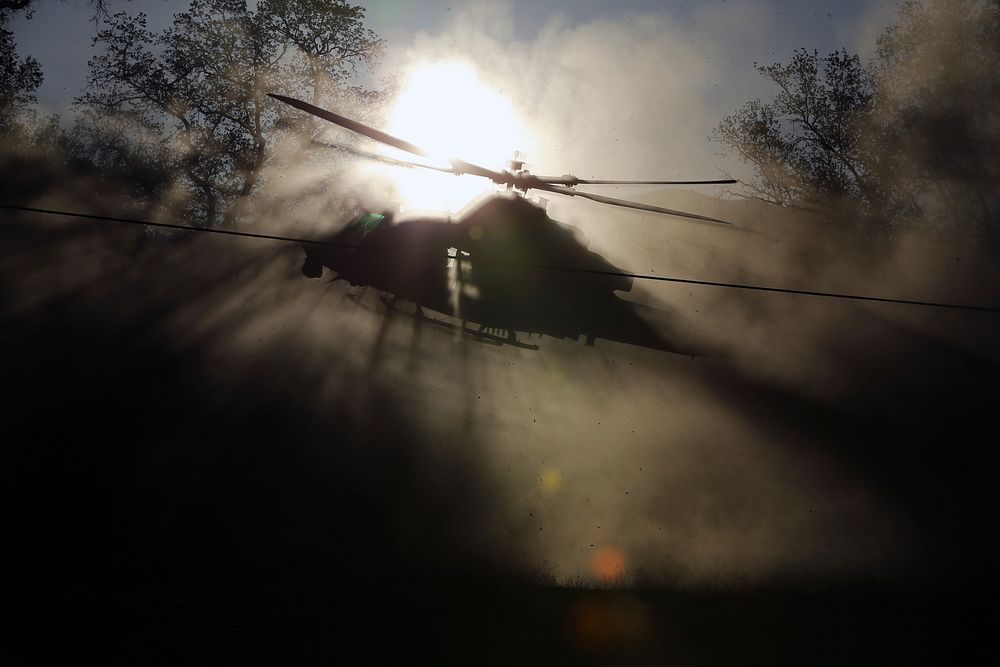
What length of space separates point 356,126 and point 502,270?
166 inches

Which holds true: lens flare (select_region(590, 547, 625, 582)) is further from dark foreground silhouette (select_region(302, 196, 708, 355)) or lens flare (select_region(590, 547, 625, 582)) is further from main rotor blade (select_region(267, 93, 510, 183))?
main rotor blade (select_region(267, 93, 510, 183))

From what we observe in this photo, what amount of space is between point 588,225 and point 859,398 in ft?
23.3

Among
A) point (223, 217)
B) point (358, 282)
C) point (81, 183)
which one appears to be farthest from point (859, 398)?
point (81, 183)

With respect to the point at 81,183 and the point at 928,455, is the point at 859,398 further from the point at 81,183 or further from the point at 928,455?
the point at 81,183

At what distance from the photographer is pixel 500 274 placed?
36.7 feet

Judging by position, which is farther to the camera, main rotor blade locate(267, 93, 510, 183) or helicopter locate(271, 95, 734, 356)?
helicopter locate(271, 95, 734, 356)

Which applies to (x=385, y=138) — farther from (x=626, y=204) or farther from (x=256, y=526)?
(x=256, y=526)

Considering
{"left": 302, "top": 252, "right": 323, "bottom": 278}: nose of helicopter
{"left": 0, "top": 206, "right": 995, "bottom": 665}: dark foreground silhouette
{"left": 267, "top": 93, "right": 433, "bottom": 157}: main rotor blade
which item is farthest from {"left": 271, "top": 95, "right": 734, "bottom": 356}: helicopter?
{"left": 0, "top": 206, "right": 995, "bottom": 665}: dark foreground silhouette

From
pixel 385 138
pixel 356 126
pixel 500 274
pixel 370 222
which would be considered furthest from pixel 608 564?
pixel 356 126

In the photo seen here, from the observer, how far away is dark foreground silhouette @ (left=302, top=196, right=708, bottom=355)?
1073 cm

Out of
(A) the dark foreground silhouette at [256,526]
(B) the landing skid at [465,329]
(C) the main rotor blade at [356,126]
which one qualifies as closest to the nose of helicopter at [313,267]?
(B) the landing skid at [465,329]

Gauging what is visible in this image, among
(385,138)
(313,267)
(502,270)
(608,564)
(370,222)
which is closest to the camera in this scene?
(385,138)

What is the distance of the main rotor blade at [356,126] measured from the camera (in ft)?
23.4

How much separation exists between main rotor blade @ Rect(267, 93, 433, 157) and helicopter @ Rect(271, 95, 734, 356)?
4.49 ft
